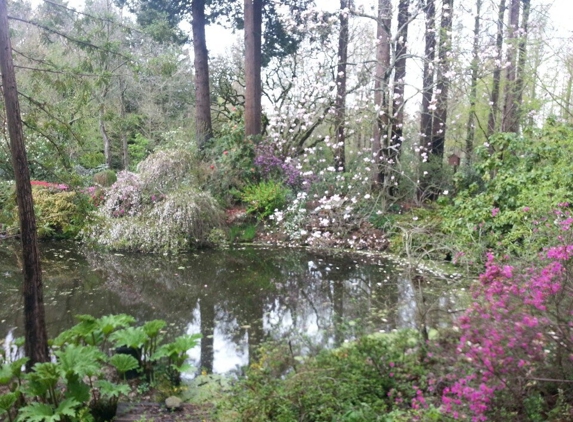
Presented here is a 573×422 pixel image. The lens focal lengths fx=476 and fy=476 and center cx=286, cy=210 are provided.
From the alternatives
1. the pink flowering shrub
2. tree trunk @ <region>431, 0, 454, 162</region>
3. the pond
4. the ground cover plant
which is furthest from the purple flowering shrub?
the pink flowering shrub

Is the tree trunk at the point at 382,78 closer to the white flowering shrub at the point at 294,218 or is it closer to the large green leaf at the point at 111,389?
the white flowering shrub at the point at 294,218

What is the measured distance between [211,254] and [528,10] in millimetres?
9617

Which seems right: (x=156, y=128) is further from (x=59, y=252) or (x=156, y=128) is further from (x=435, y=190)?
(x=435, y=190)

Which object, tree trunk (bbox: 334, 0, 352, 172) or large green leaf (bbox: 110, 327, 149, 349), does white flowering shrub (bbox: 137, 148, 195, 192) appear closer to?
tree trunk (bbox: 334, 0, 352, 172)

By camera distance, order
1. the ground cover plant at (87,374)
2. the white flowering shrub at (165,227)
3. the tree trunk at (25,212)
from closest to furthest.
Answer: the ground cover plant at (87,374), the tree trunk at (25,212), the white flowering shrub at (165,227)

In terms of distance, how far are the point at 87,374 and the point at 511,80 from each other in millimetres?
11938

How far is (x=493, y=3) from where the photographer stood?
12219mm

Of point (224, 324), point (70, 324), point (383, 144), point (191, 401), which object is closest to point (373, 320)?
point (224, 324)

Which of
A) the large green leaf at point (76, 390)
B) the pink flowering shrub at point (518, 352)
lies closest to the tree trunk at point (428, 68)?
the pink flowering shrub at point (518, 352)

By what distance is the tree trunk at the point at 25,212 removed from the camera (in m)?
3.86

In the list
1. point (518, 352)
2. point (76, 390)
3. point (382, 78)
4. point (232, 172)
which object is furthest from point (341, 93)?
point (518, 352)

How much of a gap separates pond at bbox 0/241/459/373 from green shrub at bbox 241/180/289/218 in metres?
1.75

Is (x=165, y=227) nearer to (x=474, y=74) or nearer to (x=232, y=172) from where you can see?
(x=232, y=172)

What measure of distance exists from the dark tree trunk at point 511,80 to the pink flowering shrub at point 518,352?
9.70 meters
